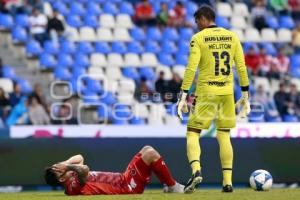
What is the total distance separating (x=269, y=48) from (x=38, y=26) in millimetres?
6073

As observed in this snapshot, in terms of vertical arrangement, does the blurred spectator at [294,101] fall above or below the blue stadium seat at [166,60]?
below

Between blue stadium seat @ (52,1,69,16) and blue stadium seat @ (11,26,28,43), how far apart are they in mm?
1448

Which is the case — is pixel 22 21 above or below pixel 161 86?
above

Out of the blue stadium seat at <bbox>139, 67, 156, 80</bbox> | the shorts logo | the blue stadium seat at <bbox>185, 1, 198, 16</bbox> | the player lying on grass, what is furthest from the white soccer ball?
the blue stadium seat at <bbox>185, 1, 198, 16</bbox>

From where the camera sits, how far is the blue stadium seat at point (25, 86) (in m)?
20.8

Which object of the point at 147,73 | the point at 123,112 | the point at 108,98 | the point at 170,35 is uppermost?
the point at 170,35

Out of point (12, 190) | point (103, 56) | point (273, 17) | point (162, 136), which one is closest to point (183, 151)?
point (162, 136)

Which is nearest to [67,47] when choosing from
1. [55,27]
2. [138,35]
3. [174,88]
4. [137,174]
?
[55,27]

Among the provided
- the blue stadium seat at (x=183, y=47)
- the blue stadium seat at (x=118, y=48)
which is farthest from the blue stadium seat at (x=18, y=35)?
the blue stadium seat at (x=183, y=47)

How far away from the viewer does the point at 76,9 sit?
80.4 feet

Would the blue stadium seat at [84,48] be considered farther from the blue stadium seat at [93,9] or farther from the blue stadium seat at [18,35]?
the blue stadium seat at [93,9]

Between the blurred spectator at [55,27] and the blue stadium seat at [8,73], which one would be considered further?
the blurred spectator at [55,27]

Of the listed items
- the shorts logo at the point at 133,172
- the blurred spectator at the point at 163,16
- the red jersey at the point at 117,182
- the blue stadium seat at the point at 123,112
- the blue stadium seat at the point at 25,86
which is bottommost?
the red jersey at the point at 117,182

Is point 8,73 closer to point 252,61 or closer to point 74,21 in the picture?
point 74,21
